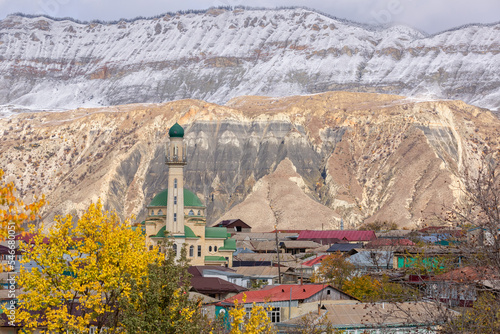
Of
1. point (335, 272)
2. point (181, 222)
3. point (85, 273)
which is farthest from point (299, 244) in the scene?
point (85, 273)

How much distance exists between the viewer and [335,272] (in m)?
65.2

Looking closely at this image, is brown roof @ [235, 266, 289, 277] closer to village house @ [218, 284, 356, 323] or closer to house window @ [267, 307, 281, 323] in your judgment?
village house @ [218, 284, 356, 323]

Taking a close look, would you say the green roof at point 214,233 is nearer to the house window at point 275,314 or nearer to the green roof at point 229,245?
the green roof at point 229,245


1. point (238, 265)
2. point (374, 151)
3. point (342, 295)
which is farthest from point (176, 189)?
point (374, 151)

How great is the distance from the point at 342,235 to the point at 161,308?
99.5 m

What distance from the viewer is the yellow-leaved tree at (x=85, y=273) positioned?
1156 inches

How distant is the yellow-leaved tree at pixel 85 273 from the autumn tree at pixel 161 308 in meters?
4.11

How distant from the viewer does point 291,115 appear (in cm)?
19500

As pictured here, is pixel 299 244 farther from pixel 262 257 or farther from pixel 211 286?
pixel 211 286

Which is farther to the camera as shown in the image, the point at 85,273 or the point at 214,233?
the point at 214,233

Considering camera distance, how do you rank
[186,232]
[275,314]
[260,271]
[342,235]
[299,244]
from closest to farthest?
[275,314] < [260,271] < [186,232] < [299,244] < [342,235]

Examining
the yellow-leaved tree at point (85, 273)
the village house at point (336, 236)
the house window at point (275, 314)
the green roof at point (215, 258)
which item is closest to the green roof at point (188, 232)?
the green roof at point (215, 258)

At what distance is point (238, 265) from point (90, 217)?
59532mm

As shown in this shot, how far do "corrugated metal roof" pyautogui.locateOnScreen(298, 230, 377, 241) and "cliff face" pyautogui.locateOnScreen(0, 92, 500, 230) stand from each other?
30.0 metres
